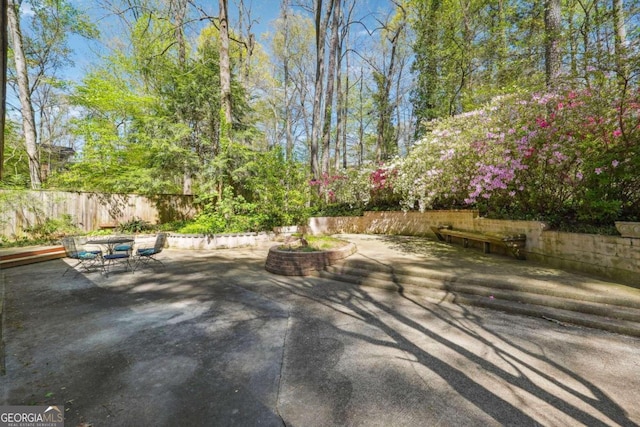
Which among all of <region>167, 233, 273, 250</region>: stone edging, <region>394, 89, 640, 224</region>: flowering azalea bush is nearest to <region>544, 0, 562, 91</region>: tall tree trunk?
<region>394, 89, 640, 224</region>: flowering azalea bush

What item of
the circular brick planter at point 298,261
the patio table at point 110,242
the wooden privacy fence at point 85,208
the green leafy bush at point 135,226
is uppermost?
the wooden privacy fence at point 85,208

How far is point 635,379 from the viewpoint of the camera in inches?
87.4

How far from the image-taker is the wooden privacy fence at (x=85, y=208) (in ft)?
27.6

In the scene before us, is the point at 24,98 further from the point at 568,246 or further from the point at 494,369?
the point at 568,246

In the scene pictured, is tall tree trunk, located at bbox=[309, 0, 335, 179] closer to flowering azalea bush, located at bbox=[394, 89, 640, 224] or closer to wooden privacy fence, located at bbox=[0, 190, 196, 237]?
flowering azalea bush, located at bbox=[394, 89, 640, 224]

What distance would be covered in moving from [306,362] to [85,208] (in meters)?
11.7

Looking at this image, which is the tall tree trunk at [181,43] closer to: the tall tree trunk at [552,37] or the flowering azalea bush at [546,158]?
the flowering azalea bush at [546,158]

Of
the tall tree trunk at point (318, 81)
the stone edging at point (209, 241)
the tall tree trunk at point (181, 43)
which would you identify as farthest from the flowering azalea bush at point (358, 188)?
the tall tree trunk at point (181, 43)

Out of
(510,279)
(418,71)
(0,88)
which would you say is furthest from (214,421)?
(418,71)

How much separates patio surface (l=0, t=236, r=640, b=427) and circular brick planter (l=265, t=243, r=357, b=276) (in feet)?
3.78

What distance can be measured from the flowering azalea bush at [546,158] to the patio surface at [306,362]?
175 centimetres

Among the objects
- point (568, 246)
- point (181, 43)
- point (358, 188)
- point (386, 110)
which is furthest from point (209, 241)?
point (386, 110)

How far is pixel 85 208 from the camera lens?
9969 mm

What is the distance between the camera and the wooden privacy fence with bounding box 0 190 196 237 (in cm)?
841
